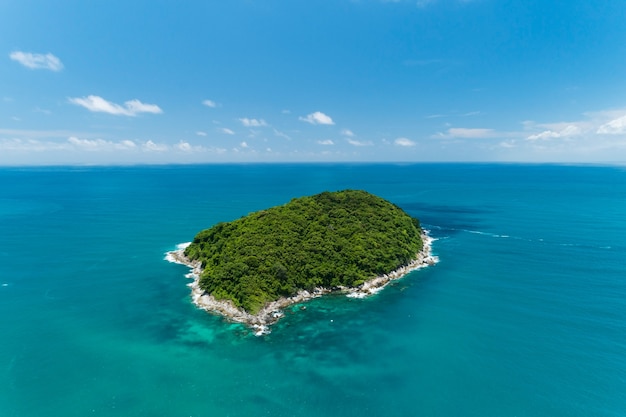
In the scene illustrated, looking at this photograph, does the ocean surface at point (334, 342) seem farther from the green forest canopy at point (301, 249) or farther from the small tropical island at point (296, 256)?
the green forest canopy at point (301, 249)

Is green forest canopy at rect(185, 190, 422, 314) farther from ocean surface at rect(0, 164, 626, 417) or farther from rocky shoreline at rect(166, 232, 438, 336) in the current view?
ocean surface at rect(0, 164, 626, 417)

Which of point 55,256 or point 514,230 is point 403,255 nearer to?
point 514,230

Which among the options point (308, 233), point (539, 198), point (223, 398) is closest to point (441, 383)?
point (223, 398)

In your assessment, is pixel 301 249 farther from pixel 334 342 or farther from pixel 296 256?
pixel 334 342

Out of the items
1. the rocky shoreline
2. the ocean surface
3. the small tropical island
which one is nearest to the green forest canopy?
the small tropical island

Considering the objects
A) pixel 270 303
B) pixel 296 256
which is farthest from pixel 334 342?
pixel 296 256

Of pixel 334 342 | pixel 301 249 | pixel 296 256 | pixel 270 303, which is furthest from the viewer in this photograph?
pixel 301 249

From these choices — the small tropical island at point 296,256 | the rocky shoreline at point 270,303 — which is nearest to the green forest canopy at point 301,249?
the small tropical island at point 296,256
